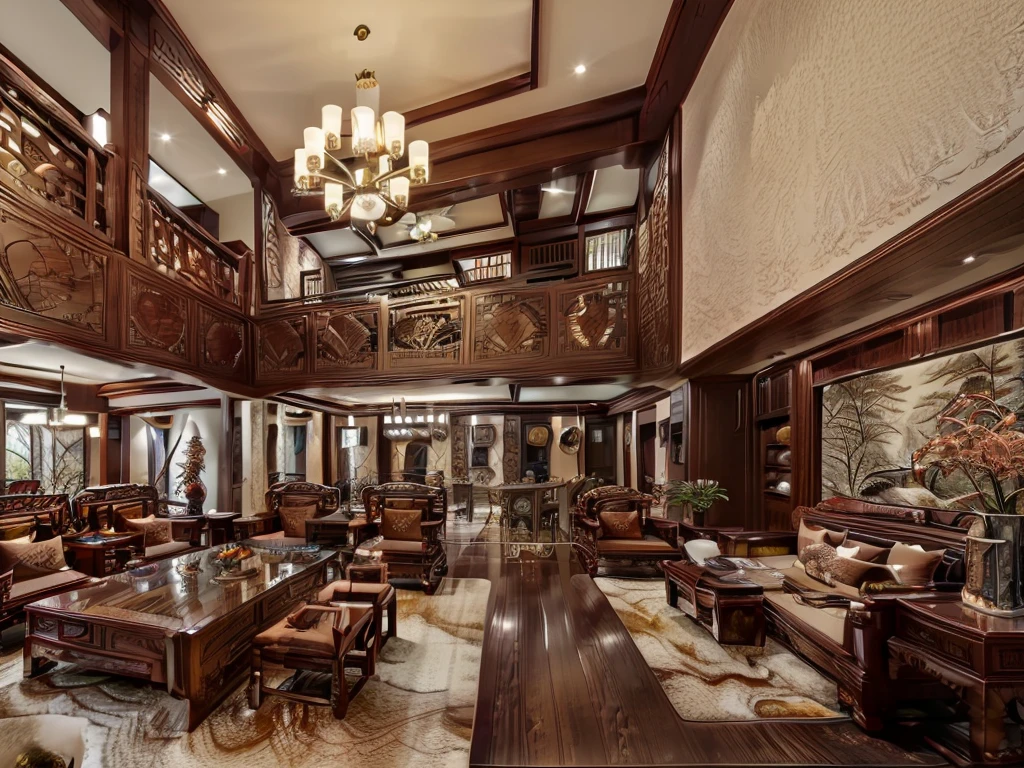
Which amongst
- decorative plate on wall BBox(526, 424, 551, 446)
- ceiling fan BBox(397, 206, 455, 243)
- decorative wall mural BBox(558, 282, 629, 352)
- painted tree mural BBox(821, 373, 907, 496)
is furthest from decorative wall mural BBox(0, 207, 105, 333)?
decorative plate on wall BBox(526, 424, 551, 446)

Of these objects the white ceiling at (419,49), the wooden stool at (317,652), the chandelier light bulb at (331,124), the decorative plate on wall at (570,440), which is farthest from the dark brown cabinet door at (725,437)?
the decorative plate on wall at (570,440)

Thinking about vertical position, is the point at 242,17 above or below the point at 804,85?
above

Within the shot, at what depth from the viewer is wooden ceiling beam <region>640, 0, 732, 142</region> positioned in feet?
11.4

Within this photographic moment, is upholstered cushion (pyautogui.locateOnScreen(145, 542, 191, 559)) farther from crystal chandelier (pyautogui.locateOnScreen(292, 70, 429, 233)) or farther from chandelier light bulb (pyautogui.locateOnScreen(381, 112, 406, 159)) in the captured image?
chandelier light bulb (pyautogui.locateOnScreen(381, 112, 406, 159))

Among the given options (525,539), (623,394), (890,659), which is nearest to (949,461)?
(890,659)

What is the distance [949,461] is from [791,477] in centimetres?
202

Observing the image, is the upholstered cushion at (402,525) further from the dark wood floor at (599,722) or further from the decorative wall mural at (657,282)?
the decorative wall mural at (657,282)

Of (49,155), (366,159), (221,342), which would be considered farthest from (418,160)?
(221,342)

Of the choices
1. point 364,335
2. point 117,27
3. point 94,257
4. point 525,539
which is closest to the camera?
point 94,257

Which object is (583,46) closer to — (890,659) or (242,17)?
(242,17)

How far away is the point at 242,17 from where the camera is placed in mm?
4066

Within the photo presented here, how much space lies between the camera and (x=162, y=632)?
7.78ft

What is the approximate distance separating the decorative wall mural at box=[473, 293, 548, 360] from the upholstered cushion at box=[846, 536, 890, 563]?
10.9 ft

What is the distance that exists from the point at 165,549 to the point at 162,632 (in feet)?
10.1
